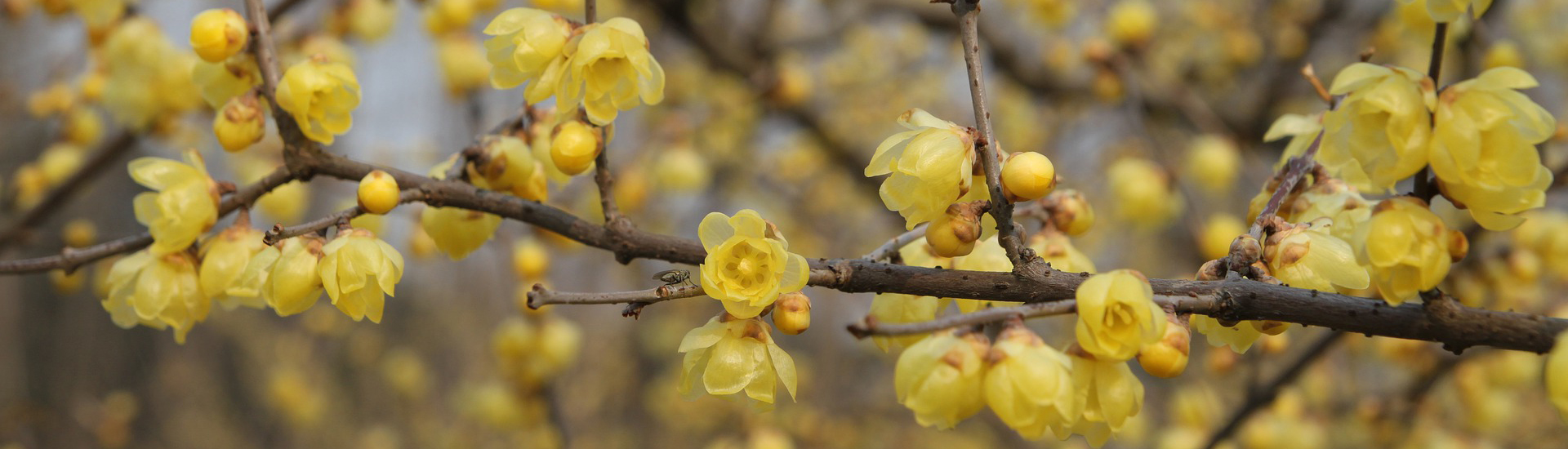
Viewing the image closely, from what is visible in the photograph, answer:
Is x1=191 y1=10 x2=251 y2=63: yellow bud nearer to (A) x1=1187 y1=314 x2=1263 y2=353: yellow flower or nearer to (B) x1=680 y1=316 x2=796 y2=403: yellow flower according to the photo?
(B) x1=680 y1=316 x2=796 y2=403: yellow flower

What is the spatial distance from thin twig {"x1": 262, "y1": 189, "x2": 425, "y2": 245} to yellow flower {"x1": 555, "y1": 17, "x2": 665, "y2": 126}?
0.77ft

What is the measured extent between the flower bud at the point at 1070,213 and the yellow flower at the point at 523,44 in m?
0.78

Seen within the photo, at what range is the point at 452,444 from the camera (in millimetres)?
5695

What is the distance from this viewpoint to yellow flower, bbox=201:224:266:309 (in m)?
1.33

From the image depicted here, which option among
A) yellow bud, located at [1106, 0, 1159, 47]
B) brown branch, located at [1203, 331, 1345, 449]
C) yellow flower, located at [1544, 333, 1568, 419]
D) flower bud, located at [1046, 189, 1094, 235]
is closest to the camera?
yellow flower, located at [1544, 333, 1568, 419]

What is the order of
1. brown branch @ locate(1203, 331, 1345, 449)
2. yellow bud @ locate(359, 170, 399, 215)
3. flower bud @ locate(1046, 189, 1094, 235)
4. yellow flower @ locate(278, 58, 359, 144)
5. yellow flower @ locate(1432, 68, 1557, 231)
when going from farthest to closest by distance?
brown branch @ locate(1203, 331, 1345, 449) < flower bud @ locate(1046, 189, 1094, 235) < yellow flower @ locate(278, 58, 359, 144) < yellow bud @ locate(359, 170, 399, 215) < yellow flower @ locate(1432, 68, 1557, 231)

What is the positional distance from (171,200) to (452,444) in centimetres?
477

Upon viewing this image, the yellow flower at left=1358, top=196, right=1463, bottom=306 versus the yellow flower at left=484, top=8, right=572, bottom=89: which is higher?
the yellow flower at left=1358, top=196, right=1463, bottom=306

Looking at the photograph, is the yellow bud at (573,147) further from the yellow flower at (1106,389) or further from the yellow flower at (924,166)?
the yellow flower at (1106,389)

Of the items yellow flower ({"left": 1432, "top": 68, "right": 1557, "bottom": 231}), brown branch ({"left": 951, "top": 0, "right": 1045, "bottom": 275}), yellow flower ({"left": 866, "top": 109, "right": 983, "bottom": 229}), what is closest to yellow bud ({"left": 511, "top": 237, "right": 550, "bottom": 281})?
yellow flower ({"left": 866, "top": 109, "right": 983, "bottom": 229})

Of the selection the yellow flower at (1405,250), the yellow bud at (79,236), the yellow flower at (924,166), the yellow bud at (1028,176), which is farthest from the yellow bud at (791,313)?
the yellow bud at (79,236)

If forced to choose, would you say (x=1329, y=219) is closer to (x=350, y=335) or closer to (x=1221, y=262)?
(x=1221, y=262)

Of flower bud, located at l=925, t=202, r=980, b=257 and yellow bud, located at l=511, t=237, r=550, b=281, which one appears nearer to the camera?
flower bud, located at l=925, t=202, r=980, b=257

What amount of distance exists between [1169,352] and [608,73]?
80 cm
